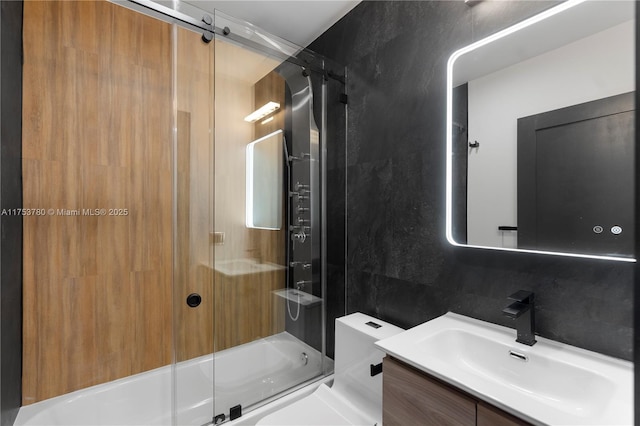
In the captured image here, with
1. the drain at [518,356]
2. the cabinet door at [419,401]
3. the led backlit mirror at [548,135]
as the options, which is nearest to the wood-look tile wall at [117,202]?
the cabinet door at [419,401]

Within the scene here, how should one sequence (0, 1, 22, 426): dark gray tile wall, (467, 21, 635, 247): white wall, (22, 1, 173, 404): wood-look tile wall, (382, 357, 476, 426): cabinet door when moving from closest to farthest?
(382, 357, 476, 426): cabinet door
(467, 21, 635, 247): white wall
(0, 1, 22, 426): dark gray tile wall
(22, 1, 173, 404): wood-look tile wall

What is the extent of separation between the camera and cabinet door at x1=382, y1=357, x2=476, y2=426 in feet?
2.78

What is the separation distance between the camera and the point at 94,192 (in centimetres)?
176

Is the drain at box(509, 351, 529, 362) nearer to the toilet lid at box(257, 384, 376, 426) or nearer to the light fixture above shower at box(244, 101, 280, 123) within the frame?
the toilet lid at box(257, 384, 376, 426)

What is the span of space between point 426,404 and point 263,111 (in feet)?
5.54

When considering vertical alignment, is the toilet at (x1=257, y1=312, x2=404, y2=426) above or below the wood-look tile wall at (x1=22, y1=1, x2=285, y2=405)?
below

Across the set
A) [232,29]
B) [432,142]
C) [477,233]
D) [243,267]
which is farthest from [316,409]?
[232,29]

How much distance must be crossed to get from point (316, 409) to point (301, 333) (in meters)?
0.49

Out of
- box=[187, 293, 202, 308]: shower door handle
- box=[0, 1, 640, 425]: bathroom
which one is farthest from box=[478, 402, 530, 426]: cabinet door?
box=[187, 293, 202, 308]: shower door handle

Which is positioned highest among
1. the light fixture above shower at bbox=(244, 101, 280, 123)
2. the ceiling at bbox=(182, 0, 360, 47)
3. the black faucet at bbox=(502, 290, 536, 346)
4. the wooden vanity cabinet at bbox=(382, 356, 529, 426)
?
the ceiling at bbox=(182, 0, 360, 47)

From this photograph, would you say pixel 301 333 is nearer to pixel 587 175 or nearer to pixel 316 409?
pixel 316 409

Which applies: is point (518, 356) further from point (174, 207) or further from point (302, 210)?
point (174, 207)

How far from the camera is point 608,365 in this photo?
3.01 feet

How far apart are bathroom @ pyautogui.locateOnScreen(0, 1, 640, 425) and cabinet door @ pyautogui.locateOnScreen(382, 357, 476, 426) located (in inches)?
→ 20.1
